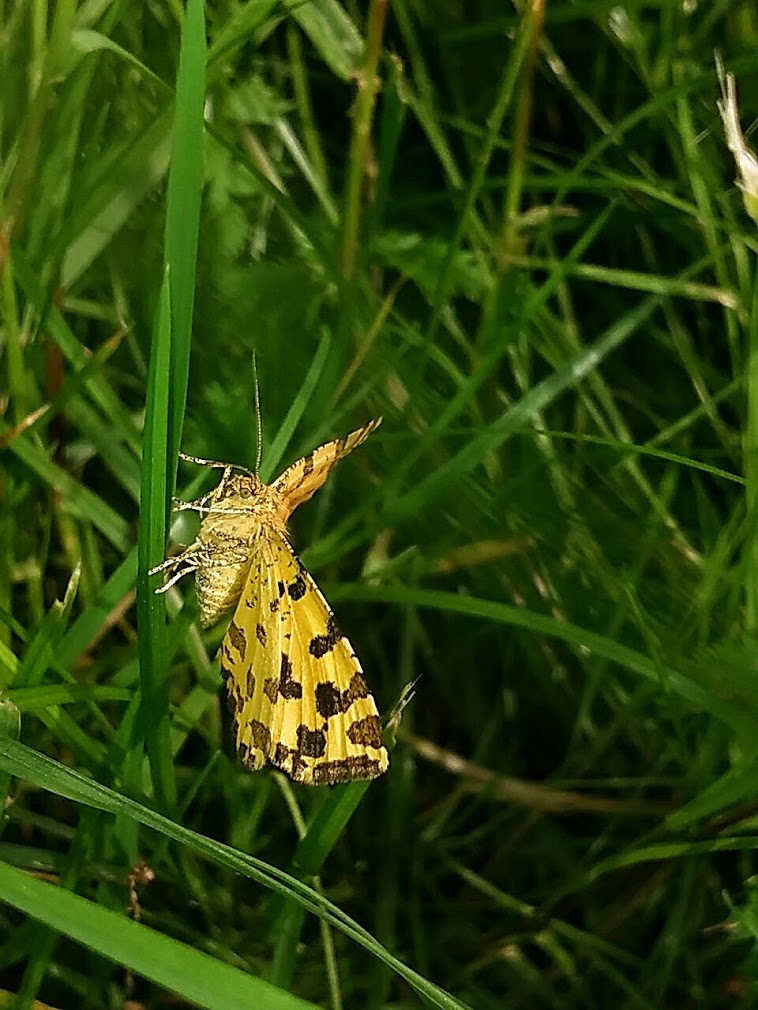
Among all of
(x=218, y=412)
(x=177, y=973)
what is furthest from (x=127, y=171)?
(x=177, y=973)

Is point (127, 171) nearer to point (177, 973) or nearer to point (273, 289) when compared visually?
point (273, 289)

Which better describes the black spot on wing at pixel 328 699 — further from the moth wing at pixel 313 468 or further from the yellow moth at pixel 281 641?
the moth wing at pixel 313 468

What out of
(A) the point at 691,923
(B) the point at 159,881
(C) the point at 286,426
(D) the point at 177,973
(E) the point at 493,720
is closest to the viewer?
(D) the point at 177,973

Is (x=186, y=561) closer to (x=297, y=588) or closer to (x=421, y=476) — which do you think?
(x=297, y=588)

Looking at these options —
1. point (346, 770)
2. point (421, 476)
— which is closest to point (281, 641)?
point (346, 770)

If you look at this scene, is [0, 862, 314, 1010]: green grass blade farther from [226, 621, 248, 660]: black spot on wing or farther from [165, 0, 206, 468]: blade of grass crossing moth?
[165, 0, 206, 468]: blade of grass crossing moth

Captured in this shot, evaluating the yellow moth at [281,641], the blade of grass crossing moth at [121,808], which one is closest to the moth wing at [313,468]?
the yellow moth at [281,641]

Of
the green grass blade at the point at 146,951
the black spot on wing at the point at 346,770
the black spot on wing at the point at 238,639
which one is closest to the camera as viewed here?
the green grass blade at the point at 146,951
